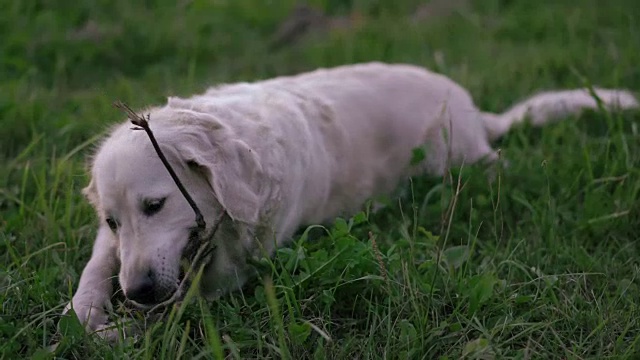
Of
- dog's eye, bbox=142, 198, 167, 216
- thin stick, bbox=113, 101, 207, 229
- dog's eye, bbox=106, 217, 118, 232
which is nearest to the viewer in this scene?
thin stick, bbox=113, 101, 207, 229

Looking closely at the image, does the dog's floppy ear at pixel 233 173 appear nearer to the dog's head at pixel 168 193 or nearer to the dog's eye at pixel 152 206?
the dog's head at pixel 168 193

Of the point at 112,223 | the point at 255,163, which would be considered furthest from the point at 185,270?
the point at 255,163

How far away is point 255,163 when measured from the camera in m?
3.11

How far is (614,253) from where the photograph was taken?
3539mm

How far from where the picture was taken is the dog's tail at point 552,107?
472 cm

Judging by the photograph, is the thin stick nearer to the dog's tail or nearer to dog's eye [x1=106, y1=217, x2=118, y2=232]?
dog's eye [x1=106, y1=217, x2=118, y2=232]

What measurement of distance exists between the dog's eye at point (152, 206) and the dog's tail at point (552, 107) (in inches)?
92.7

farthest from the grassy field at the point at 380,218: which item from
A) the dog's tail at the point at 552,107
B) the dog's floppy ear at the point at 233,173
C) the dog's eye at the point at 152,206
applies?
the dog's eye at the point at 152,206

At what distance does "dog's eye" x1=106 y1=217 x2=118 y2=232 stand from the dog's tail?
2.38 m

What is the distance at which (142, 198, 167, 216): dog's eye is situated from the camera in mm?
2850

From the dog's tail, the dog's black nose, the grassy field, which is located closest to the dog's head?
the dog's black nose

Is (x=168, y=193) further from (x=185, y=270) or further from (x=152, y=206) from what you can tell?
(x=185, y=270)

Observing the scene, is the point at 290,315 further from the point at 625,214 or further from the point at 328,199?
the point at 625,214

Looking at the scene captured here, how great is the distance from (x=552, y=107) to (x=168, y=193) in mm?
2721
